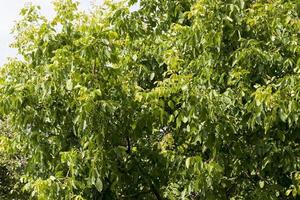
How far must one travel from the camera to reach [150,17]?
8008mm

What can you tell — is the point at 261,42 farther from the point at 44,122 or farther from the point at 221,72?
the point at 44,122

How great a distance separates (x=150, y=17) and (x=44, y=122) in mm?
2653

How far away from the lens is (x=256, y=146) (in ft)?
20.7

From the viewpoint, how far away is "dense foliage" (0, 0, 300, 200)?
5.82m

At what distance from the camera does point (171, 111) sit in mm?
7176

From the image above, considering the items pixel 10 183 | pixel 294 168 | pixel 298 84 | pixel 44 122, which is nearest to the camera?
pixel 298 84

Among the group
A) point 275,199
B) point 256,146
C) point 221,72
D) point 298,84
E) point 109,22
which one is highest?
point 109,22

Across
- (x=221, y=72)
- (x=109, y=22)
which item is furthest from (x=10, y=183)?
(x=221, y=72)

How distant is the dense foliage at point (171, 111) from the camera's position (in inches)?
229

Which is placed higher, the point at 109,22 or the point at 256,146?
the point at 109,22

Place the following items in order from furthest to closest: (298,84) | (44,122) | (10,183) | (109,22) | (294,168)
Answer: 1. (10,183)
2. (109,22)
3. (44,122)
4. (294,168)
5. (298,84)

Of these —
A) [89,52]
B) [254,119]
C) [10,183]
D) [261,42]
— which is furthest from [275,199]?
[10,183]

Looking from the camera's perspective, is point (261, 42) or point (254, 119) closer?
point (254, 119)

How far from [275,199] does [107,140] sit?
225 centimetres
